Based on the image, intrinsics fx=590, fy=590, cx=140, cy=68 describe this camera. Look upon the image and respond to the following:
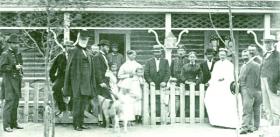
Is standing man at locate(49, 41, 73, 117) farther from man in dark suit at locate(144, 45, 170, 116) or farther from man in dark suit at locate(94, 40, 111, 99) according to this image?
man in dark suit at locate(144, 45, 170, 116)

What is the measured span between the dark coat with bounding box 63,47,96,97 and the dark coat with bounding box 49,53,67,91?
0.63 m

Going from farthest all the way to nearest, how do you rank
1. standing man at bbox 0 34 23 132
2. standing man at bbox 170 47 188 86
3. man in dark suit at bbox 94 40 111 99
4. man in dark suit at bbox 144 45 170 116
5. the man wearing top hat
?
standing man at bbox 170 47 188 86 < man in dark suit at bbox 144 45 170 116 < man in dark suit at bbox 94 40 111 99 < standing man at bbox 0 34 23 132 < the man wearing top hat

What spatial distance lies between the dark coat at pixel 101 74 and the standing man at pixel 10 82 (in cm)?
174

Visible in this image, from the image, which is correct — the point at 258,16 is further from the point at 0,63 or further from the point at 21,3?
the point at 0,63

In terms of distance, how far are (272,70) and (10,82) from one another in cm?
566

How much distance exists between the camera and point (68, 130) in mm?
13211

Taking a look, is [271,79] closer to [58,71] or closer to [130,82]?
[130,82]

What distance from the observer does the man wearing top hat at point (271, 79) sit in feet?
39.0

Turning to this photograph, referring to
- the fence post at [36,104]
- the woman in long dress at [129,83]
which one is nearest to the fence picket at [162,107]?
the woman in long dress at [129,83]

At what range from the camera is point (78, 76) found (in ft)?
43.5

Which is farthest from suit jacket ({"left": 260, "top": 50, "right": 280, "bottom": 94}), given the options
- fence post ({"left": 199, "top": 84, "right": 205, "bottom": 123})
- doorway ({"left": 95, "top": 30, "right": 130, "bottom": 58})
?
doorway ({"left": 95, "top": 30, "right": 130, "bottom": 58})

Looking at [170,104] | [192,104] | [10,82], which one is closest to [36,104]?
[10,82]

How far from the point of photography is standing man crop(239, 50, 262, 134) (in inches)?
502

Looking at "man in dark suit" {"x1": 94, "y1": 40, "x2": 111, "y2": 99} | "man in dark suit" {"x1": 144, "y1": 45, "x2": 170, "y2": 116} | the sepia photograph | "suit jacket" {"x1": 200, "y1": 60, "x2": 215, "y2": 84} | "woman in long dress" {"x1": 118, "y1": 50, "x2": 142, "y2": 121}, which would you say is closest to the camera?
the sepia photograph
